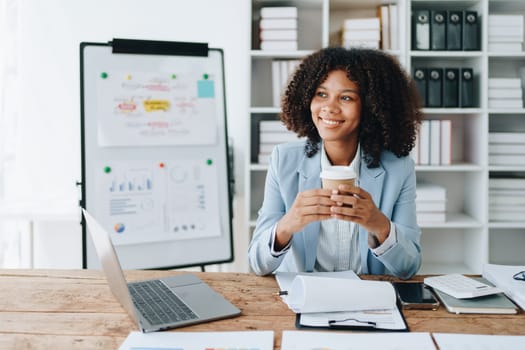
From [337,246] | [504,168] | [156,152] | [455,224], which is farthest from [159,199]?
[504,168]

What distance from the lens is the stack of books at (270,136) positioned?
2.77 m

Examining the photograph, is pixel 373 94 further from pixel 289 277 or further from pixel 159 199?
pixel 159 199

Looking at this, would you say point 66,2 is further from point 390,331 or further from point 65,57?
point 390,331

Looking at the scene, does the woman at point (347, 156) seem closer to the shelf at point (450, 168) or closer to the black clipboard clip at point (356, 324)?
the black clipboard clip at point (356, 324)

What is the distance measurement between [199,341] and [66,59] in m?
2.37

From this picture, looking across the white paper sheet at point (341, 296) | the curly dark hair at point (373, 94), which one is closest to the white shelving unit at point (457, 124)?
the curly dark hair at point (373, 94)

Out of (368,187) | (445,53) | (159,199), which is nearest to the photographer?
(368,187)

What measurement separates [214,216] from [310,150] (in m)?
0.56

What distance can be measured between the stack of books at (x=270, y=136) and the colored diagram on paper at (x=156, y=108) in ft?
2.25

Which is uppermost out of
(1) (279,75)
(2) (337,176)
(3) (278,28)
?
(3) (278,28)

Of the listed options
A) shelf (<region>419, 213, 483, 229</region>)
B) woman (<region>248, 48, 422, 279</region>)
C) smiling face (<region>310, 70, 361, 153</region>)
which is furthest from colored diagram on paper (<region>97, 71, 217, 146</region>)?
shelf (<region>419, 213, 483, 229</region>)

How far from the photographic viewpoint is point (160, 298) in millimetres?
1239

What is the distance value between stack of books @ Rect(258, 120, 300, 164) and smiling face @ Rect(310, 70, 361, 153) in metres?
1.03

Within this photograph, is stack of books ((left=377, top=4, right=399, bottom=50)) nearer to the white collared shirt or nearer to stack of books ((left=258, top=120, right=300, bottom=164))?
stack of books ((left=258, top=120, right=300, bottom=164))
